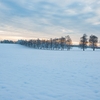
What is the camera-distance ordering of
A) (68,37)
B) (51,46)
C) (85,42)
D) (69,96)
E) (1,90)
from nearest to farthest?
1. (69,96)
2. (1,90)
3. (85,42)
4. (68,37)
5. (51,46)

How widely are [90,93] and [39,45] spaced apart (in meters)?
137

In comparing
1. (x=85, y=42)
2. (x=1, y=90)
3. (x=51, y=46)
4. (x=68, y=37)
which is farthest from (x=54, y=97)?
(x=51, y=46)

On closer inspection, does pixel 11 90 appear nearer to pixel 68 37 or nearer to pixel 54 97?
pixel 54 97

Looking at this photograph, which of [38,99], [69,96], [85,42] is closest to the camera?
[38,99]

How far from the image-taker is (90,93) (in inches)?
293

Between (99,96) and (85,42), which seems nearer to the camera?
(99,96)

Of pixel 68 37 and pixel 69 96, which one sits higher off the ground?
pixel 68 37

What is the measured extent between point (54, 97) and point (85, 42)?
85.9 meters

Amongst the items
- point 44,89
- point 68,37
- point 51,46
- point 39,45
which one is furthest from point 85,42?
point 44,89

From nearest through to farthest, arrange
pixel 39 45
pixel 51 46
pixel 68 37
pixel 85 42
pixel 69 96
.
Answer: pixel 69 96 → pixel 85 42 → pixel 68 37 → pixel 51 46 → pixel 39 45

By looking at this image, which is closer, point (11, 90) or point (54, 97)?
point (54, 97)

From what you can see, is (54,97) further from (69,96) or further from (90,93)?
(90,93)

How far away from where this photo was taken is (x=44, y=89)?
8070mm

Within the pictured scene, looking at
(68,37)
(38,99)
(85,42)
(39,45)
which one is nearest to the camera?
(38,99)
